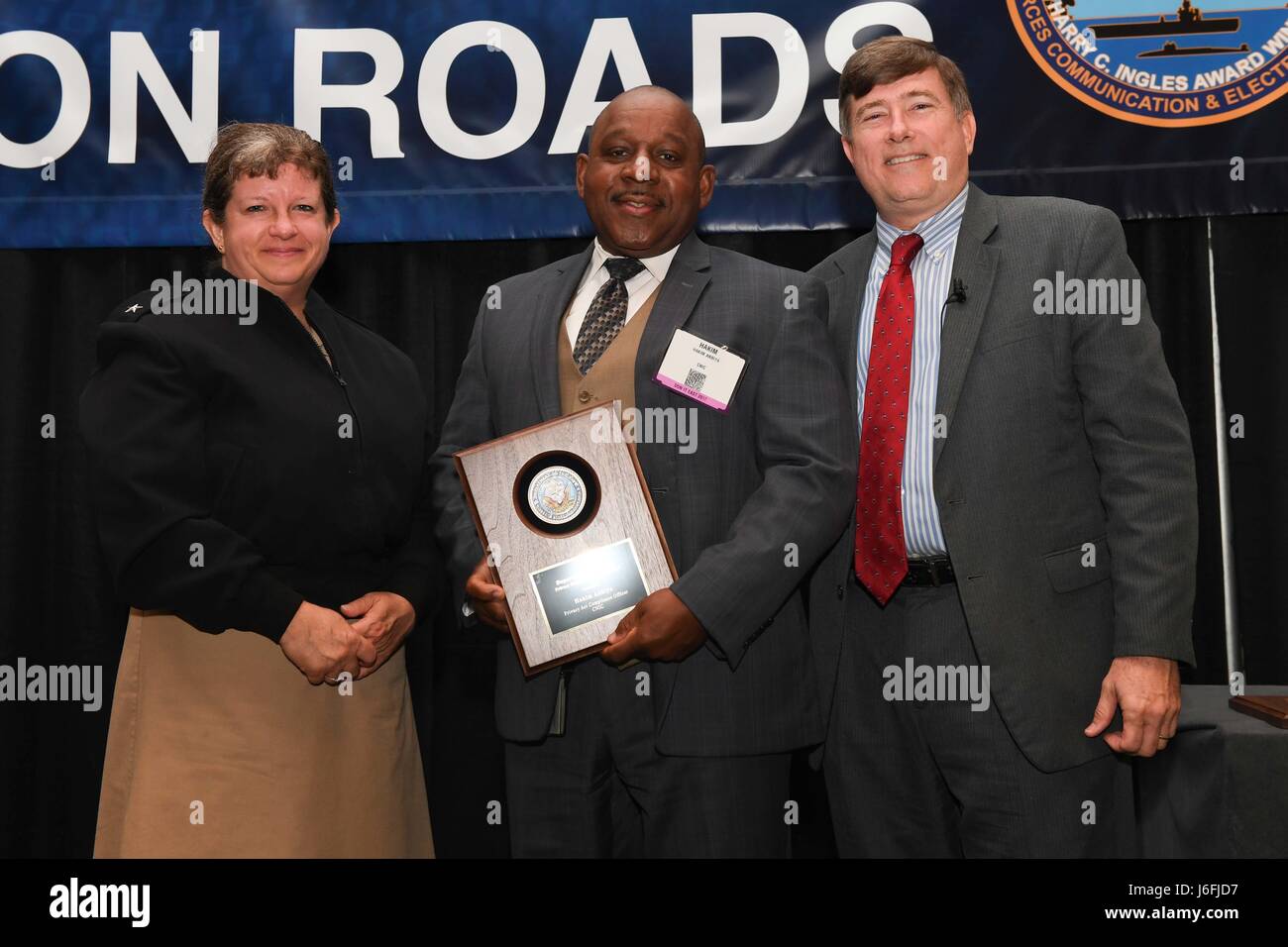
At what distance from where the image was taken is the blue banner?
10.1ft

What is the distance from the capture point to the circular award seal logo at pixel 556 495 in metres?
1.99

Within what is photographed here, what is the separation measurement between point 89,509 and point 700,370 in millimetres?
2471

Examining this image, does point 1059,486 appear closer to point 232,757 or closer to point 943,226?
point 943,226

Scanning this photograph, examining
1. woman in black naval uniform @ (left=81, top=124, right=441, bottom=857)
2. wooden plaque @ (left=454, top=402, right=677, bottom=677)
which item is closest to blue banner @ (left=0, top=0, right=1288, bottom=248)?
woman in black naval uniform @ (left=81, top=124, right=441, bottom=857)

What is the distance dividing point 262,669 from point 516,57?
2.05 meters

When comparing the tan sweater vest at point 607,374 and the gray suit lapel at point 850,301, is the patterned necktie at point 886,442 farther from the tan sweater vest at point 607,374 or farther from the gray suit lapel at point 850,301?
the tan sweater vest at point 607,374

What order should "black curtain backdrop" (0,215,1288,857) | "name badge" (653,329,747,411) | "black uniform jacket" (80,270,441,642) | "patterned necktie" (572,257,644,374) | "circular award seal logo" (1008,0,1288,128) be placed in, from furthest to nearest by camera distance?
"black curtain backdrop" (0,215,1288,857), "circular award seal logo" (1008,0,1288,128), "patterned necktie" (572,257,644,374), "name badge" (653,329,747,411), "black uniform jacket" (80,270,441,642)

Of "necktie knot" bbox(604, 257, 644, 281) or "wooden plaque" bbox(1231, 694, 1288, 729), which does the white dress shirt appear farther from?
"wooden plaque" bbox(1231, 694, 1288, 729)

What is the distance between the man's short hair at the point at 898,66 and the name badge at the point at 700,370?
2.17ft

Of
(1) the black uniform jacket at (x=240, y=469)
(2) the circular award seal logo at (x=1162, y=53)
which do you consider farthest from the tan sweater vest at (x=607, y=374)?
(2) the circular award seal logo at (x=1162, y=53)

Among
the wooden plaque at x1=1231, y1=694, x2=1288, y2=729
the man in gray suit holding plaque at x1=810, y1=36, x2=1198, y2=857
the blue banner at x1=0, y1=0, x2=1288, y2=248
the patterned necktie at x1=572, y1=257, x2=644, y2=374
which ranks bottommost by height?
the wooden plaque at x1=1231, y1=694, x2=1288, y2=729

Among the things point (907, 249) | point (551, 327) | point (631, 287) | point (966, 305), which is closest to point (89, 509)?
point (551, 327)

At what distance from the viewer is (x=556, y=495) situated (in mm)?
2002

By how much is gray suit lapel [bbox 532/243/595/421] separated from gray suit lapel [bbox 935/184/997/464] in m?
0.72
